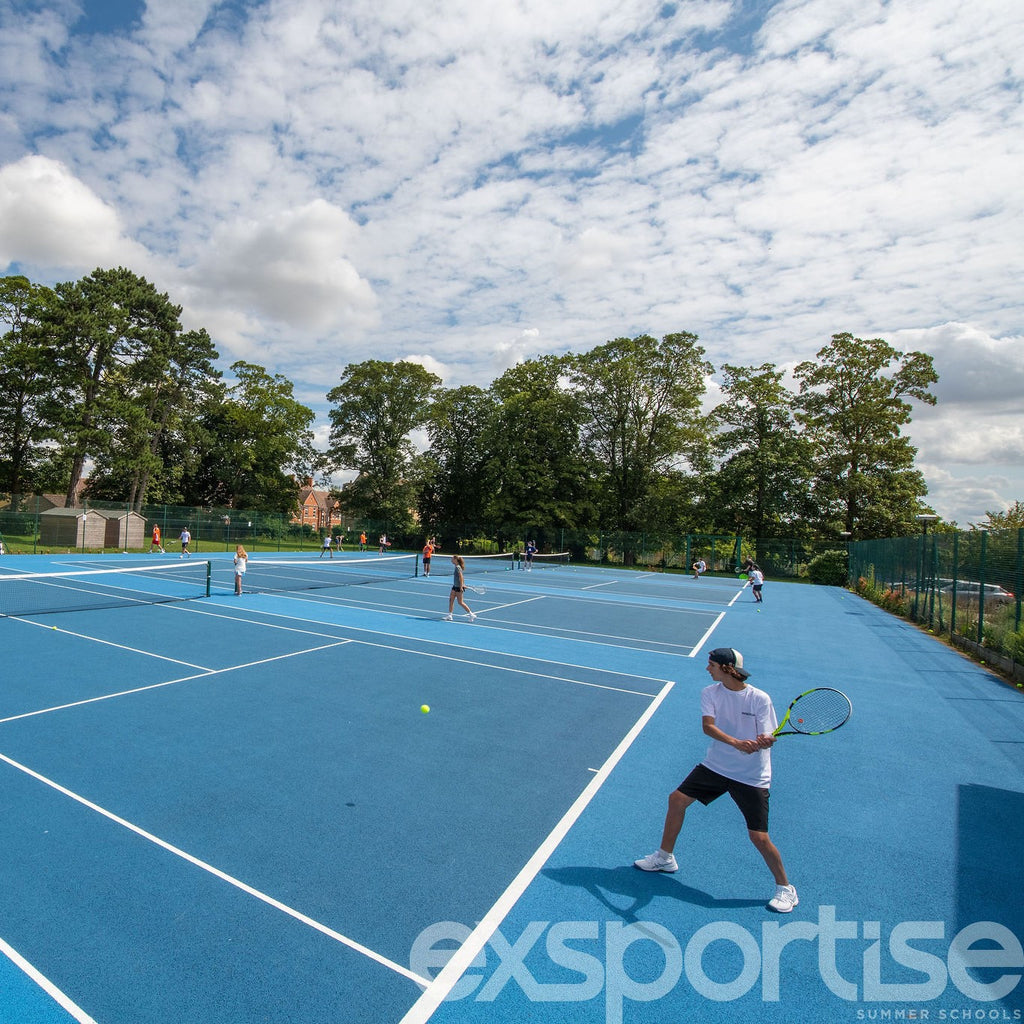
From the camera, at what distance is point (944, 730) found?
8.11 metres

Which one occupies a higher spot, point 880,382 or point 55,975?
point 880,382

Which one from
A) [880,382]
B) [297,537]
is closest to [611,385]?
[880,382]

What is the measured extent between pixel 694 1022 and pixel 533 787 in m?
2.77

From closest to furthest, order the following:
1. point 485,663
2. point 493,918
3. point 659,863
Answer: point 493,918
point 659,863
point 485,663

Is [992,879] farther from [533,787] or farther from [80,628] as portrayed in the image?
[80,628]

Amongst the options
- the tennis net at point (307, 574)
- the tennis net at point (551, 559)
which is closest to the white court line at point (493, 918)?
the tennis net at point (307, 574)

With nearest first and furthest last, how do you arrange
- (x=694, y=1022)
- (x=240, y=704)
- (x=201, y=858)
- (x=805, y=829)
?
(x=694, y=1022), (x=201, y=858), (x=805, y=829), (x=240, y=704)

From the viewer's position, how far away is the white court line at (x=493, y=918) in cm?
324

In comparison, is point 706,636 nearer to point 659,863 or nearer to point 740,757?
point 659,863

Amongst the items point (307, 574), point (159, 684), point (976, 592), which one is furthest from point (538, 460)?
point (159, 684)

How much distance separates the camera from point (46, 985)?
10.8 ft

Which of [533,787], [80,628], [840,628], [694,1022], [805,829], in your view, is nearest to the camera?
[694,1022]

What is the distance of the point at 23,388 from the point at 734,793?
5546cm

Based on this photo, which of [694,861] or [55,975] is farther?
[694,861]
